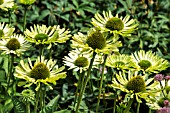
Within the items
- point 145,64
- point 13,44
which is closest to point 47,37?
point 13,44

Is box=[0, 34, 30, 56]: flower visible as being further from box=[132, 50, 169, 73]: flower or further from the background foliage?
the background foliage

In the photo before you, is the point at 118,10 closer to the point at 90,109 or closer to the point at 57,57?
the point at 57,57

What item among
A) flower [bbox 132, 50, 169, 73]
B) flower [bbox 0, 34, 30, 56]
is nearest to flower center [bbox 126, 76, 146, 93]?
flower [bbox 132, 50, 169, 73]

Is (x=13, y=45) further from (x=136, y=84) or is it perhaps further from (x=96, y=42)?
(x=136, y=84)

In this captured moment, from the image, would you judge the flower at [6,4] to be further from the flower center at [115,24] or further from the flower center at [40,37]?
the flower center at [115,24]

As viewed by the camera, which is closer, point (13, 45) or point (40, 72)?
point (40, 72)

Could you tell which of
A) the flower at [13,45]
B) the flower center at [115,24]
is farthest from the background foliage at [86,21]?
the flower center at [115,24]

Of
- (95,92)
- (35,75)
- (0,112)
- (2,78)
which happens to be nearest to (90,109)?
(95,92)

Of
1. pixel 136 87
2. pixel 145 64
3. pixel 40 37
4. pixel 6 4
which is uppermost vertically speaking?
pixel 6 4
